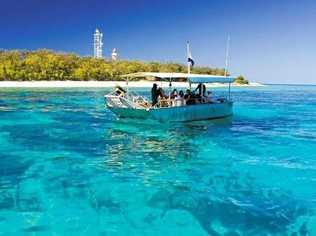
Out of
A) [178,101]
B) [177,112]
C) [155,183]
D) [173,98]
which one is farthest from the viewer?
[173,98]

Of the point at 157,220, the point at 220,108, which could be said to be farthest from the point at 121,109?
the point at 157,220

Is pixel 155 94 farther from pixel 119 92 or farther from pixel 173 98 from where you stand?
pixel 119 92

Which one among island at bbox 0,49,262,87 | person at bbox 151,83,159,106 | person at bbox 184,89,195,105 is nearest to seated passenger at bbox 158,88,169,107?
person at bbox 151,83,159,106

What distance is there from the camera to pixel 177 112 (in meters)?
27.9

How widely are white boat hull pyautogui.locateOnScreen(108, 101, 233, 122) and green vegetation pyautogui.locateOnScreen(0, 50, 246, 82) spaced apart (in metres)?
77.1

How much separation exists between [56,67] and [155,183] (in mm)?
98272

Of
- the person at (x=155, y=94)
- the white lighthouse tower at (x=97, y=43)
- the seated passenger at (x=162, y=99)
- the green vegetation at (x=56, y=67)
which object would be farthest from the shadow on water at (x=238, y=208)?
the white lighthouse tower at (x=97, y=43)

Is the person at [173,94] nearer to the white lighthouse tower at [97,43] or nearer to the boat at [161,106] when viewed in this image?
the boat at [161,106]

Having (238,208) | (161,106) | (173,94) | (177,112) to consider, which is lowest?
(238,208)

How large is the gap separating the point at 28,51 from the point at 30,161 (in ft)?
377

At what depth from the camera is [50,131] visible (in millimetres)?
26234

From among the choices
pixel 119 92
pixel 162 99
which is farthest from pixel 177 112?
pixel 119 92

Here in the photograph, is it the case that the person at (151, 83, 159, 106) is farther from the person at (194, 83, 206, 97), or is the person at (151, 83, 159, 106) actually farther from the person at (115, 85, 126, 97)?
the person at (194, 83, 206, 97)

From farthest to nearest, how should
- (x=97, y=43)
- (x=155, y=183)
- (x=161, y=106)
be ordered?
(x=97, y=43)
(x=161, y=106)
(x=155, y=183)
